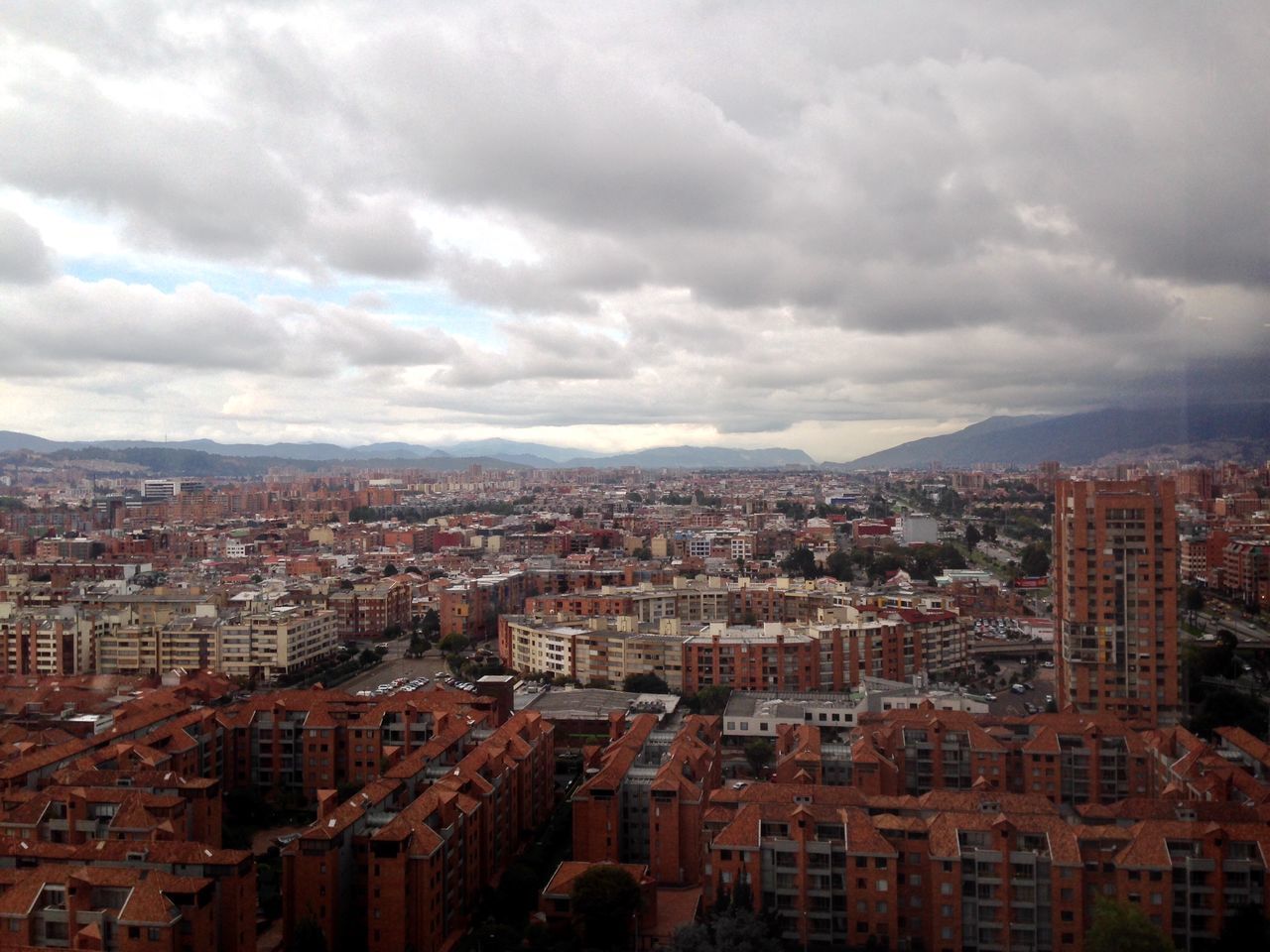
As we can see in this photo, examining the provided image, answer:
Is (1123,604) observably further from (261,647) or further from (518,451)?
(518,451)

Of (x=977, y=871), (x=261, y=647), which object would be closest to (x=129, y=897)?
→ (x=977, y=871)

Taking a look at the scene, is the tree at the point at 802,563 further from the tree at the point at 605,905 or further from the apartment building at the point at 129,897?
the apartment building at the point at 129,897

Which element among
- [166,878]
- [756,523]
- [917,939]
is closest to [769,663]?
[917,939]

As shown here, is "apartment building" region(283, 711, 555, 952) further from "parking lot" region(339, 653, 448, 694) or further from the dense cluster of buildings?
"parking lot" region(339, 653, 448, 694)

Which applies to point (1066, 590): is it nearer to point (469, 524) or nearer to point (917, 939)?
point (917, 939)

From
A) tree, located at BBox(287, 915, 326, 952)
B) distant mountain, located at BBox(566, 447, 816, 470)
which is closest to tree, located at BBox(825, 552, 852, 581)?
tree, located at BBox(287, 915, 326, 952)

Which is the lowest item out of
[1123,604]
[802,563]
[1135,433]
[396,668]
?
[396,668]

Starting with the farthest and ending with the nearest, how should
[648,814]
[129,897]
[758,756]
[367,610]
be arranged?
[367,610] → [758,756] → [648,814] → [129,897]

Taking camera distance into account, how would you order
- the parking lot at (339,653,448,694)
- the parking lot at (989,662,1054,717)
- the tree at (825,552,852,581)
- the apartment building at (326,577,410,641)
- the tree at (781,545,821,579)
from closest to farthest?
the parking lot at (989,662,1054,717)
the parking lot at (339,653,448,694)
the apartment building at (326,577,410,641)
the tree at (825,552,852,581)
the tree at (781,545,821,579)
